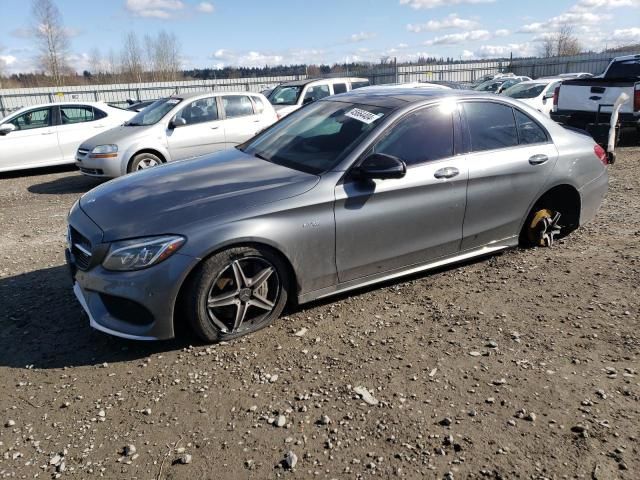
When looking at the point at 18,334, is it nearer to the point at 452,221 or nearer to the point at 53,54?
the point at 452,221

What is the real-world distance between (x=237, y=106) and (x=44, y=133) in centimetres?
417

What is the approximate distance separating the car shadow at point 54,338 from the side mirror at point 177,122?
510 centimetres

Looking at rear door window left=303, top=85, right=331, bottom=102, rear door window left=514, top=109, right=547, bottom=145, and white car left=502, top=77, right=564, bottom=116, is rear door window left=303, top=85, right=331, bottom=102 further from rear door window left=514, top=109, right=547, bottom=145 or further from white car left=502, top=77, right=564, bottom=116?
rear door window left=514, top=109, right=547, bottom=145

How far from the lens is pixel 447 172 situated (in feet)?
13.7

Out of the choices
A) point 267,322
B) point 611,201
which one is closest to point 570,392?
point 267,322

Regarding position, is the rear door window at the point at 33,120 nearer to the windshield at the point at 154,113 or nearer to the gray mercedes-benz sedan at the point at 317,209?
the windshield at the point at 154,113

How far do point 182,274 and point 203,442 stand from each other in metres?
1.04

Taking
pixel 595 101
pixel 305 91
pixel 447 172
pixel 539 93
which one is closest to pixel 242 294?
pixel 447 172

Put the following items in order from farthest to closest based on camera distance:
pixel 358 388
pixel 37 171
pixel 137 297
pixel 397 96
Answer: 1. pixel 37 171
2. pixel 397 96
3. pixel 137 297
4. pixel 358 388

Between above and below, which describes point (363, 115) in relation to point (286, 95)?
below

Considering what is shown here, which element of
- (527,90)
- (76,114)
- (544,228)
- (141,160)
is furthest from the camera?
(527,90)

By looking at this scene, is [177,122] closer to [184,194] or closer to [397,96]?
[397,96]

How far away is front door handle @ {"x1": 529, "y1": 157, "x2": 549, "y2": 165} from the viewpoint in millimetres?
4695

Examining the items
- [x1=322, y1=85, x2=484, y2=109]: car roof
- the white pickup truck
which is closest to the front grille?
[x1=322, y1=85, x2=484, y2=109]: car roof
